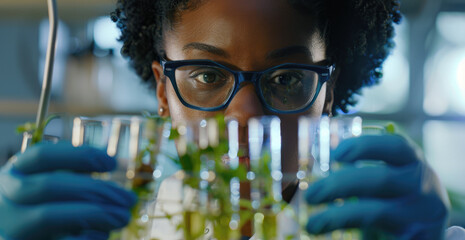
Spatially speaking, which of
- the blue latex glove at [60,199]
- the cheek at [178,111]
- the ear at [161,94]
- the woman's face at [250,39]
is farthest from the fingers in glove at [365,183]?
the ear at [161,94]

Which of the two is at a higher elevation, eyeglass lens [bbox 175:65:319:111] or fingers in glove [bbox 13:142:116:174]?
eyeglass lens [bbox 175:65:319:111]

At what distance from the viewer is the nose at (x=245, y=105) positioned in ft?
3.17

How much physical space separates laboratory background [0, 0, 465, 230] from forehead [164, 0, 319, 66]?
254 cm

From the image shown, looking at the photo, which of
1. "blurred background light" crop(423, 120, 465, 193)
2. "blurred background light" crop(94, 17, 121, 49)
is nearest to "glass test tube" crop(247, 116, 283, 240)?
"blurred background light" crop(94, 17, 121, 49)

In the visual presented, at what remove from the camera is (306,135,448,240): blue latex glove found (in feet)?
1.96

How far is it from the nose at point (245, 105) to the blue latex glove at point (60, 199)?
0.37 m

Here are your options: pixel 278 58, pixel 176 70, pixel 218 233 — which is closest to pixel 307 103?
pixel 278 58

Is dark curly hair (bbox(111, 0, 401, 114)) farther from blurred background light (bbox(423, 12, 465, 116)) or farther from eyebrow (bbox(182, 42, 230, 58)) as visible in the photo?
blurred background light (bbox(423, 12, 465, 116))

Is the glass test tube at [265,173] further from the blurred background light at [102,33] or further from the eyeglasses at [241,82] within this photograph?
the blurred background light at [102,33]

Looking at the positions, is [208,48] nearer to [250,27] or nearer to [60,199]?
[250,27]

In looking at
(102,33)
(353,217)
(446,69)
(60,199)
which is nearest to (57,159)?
(60,199)

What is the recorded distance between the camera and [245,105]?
1.00 meters

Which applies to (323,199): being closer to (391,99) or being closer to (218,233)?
(218,233)

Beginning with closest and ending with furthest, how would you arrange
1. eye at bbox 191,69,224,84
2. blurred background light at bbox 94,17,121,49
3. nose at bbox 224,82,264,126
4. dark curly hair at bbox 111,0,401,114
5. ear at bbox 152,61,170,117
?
nose at bbox 224,82,264,126, eye at bbox 191,69,224,84, dark curly hair at bbox 111,0,401,114, ear at bbox 152,61,170,117, blurred background light at bbox 94,17,121,49
